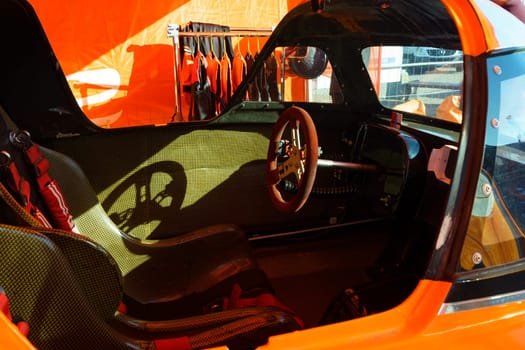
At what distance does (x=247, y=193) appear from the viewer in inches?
93.8

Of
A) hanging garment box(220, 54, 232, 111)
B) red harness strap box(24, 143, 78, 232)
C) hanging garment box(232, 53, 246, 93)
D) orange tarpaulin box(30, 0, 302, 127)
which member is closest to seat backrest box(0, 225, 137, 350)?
red harness strap box(24, 143, 78, 232)

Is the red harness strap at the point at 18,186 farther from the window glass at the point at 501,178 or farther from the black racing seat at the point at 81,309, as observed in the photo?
the window glass at the point at 501,178

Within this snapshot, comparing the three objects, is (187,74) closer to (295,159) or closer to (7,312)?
(295,159)

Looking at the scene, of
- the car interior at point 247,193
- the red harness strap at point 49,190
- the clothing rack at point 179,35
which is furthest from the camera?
the clothing rack at point 179,35

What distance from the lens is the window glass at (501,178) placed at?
975mm

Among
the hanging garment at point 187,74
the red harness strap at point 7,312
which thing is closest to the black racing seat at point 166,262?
the red harness strap at point 7,312

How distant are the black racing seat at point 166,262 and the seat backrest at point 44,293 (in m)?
0.47

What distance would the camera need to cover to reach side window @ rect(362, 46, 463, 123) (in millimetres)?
1813

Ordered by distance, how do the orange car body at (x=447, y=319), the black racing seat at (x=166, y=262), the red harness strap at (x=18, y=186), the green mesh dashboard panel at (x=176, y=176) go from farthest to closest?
1. the green mesh dashboard panel at (x=176, y=176)
2. the black racing seat at (x=166, y=262)
3. the red harness strap at (x=18, y=186)
4. the orange car body at (x=447, y=319)

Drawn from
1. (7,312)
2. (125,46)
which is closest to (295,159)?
(7,312)

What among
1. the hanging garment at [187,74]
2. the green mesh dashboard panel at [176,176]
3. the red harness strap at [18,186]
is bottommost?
the green mesh dashboard panel at [176,176]

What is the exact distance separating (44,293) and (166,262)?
3.47ft

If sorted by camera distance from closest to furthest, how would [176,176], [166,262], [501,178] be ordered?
[501,178] < [166,262] < [176,176]

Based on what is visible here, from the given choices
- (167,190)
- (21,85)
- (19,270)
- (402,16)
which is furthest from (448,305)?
(21,85)
